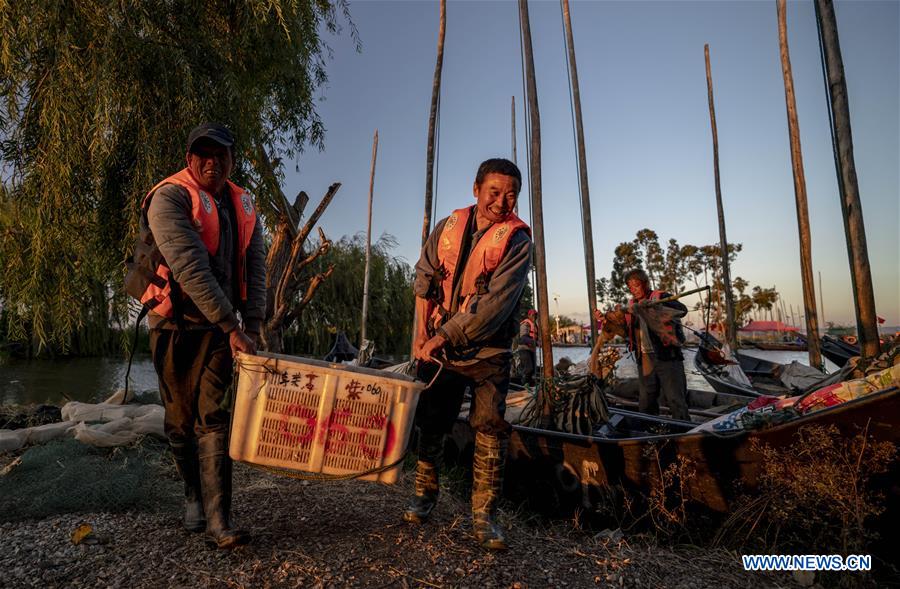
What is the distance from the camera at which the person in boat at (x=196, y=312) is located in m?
→ 2.29

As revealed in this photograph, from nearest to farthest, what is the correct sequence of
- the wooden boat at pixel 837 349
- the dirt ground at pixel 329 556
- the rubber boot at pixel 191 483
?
the dirt ground at pixel 329 556
the rubber boot at pixel 191 483
the wooden boat at pixel 837 349

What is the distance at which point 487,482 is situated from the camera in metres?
2.62

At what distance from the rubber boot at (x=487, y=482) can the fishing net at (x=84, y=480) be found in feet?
6.33

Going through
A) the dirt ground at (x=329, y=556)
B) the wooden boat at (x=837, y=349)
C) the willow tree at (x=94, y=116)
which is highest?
the willow tree at (x=94, y=116)

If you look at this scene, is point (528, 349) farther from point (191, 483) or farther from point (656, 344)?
point (191, 483)

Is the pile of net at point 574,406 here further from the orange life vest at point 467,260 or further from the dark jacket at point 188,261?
the dark jacket at point 188,261

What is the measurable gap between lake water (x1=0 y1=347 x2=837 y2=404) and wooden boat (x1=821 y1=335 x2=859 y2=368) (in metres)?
3.34

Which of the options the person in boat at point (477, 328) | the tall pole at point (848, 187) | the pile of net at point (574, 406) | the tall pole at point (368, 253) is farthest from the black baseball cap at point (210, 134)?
the tall pole at point (368, 253)

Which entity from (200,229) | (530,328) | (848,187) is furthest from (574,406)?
(530,328)

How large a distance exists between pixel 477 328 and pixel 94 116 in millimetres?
5318

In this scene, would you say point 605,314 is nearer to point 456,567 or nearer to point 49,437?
point 456,567

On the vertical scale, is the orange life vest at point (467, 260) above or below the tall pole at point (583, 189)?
below

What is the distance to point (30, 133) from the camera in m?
5.78

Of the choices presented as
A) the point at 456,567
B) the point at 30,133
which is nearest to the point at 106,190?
the point at 30,133
